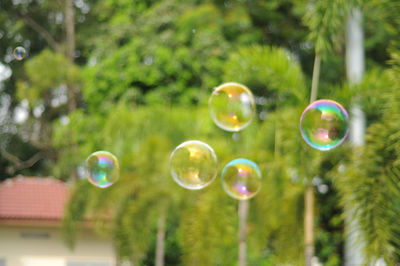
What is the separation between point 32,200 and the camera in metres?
16.1

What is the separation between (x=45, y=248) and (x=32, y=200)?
136 cm

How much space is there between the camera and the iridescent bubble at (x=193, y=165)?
20.5ft

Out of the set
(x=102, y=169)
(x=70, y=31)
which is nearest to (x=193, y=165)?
(x=102, y=169)

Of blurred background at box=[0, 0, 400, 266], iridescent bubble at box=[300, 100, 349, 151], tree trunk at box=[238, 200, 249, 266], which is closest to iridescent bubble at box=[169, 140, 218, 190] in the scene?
blurred background at box=[0, 0, 400, 266]

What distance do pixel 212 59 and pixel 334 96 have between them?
30.8 feet

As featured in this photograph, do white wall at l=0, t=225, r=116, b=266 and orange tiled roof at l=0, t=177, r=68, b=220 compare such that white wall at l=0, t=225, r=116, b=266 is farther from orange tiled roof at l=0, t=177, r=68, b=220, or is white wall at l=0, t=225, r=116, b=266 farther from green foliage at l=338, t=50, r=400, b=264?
green foliage at l=338, t=50, r=400, b=264

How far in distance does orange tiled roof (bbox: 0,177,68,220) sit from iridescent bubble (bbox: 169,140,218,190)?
27.9 feet

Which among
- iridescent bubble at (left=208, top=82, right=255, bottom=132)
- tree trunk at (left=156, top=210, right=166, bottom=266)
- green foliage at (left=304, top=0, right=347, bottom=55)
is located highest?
green foliage at (left=304, top=0, right=347, bottom=55)

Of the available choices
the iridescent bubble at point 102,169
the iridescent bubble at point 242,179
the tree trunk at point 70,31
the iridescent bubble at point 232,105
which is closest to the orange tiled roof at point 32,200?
the tree trunk at point 70,31

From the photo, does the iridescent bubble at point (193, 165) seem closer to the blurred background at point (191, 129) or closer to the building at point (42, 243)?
the blurred background at point (191, 129)

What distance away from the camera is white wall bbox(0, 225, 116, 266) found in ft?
50.7

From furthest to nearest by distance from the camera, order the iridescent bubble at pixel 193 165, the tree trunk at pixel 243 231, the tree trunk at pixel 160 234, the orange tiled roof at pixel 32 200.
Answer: the orange tiled roof at pixel 32 200
the tree trunk at pixel 160 234
the tree trunk at pixel 243 231
the iridescent bubble at pixel 193 165

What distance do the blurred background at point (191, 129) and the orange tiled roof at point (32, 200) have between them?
2.2 inches

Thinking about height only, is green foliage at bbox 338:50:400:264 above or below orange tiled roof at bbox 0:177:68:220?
above
